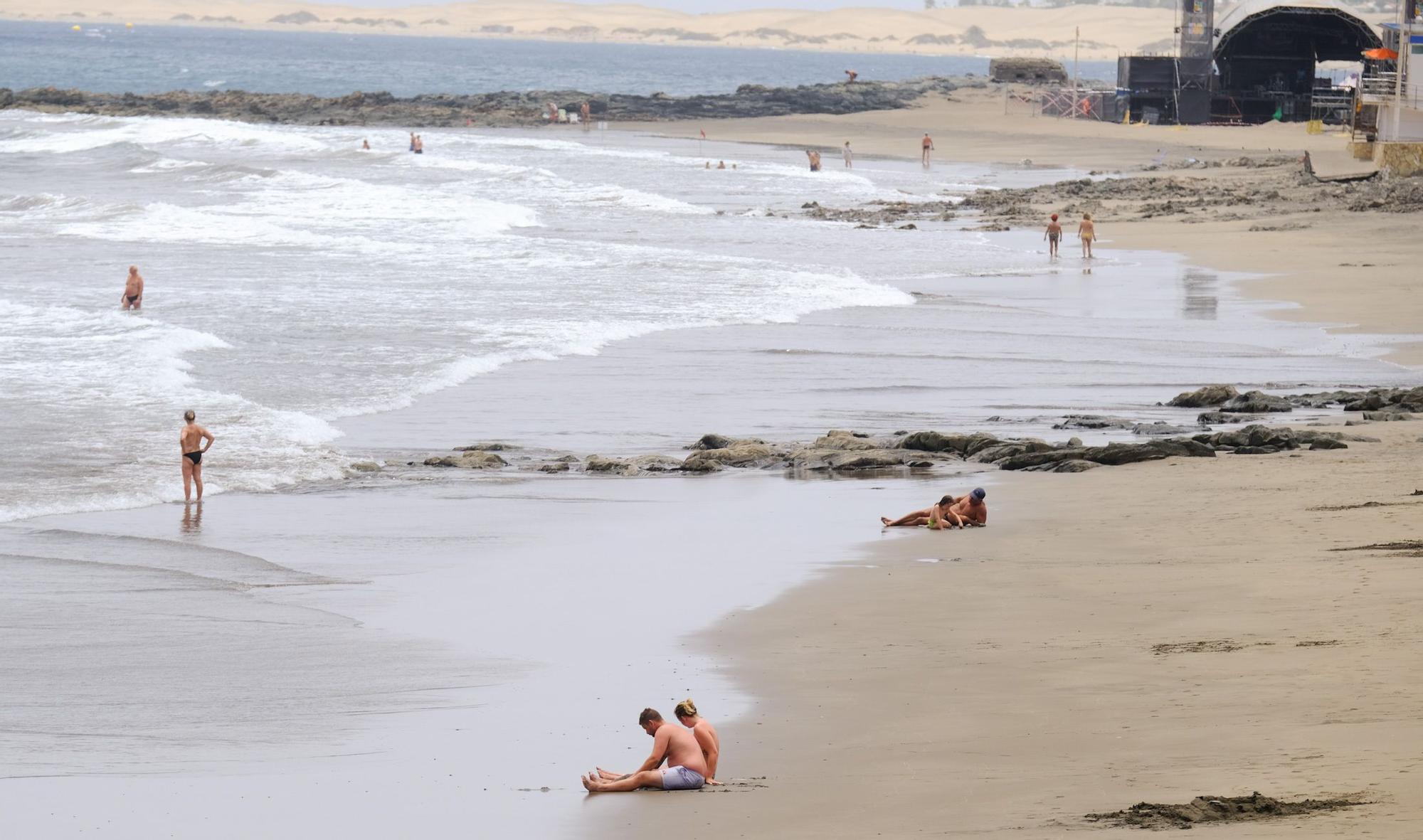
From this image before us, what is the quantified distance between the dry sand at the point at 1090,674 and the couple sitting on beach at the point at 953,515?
141mm

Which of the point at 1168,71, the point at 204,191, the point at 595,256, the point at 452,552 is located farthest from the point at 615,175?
the point at 452,552

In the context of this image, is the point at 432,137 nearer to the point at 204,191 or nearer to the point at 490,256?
the point at 204,191

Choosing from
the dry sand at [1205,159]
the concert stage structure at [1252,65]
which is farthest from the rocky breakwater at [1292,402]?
the concert stage structure at [1252,65]

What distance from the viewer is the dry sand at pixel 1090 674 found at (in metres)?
6.78

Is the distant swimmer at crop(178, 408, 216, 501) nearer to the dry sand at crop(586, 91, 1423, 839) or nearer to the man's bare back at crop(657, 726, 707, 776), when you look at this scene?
the dry sand at crop(586, 91, 1423, 839)

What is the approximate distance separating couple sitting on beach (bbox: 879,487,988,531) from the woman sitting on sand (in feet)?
17.7

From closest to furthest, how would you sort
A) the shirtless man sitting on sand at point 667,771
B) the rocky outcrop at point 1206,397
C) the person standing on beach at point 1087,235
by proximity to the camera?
the shirtless man sitting on sand at point 667,771 < the rocky outcrop at point 1206,397 < the person standing on beach at point 1087,235

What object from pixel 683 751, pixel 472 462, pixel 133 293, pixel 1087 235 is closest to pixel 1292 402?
pixel 472 462

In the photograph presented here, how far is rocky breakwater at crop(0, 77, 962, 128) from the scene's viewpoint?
281ft

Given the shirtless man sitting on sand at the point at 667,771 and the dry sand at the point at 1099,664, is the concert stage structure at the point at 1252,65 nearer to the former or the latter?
the dry sand at the point at 1099,664

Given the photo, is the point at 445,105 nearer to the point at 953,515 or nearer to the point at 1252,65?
the point at 1252,65

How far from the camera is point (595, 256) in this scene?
3353 cm

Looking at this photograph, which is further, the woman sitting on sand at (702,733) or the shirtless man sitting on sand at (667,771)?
the woman sitting on sand at (702,733)

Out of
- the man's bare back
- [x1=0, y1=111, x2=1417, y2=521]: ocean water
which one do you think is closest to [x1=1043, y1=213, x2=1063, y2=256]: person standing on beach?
[x1=0, y1=111, x2=1417, y2=521]: ocean water
